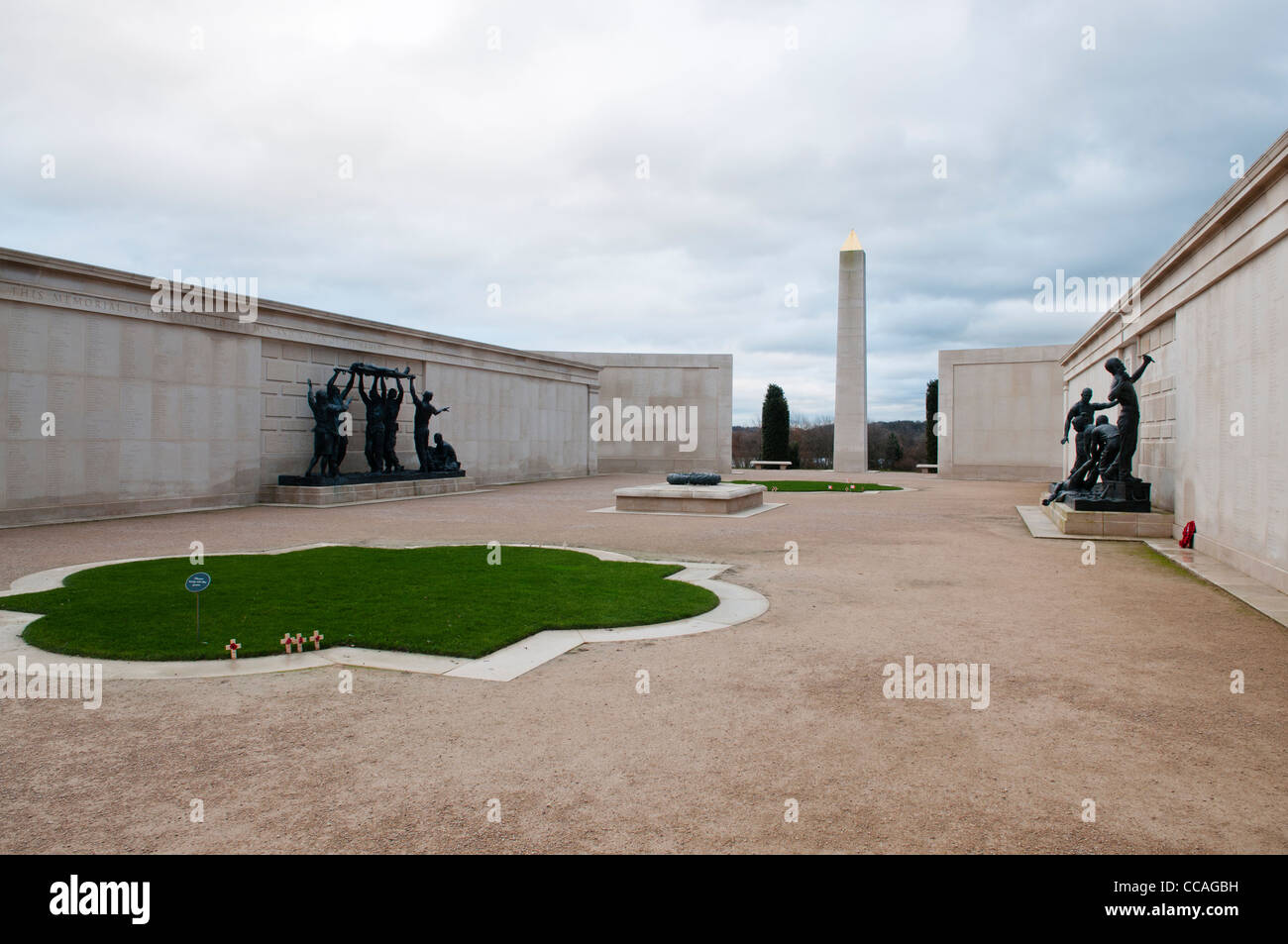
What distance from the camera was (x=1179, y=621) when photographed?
8203 millimetres

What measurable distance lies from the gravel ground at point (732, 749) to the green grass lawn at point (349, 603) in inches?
35.2

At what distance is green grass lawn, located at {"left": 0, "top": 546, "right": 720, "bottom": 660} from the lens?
7.17 meters

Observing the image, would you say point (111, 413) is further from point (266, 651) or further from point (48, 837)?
point (48, 837)

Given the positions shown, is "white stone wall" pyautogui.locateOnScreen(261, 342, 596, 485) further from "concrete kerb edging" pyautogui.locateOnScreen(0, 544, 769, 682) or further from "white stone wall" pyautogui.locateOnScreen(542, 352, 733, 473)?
"concrete kerb edging" pyautogui.locateOnScreen(0, 544, 769, 682)

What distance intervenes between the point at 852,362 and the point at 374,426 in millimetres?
28413

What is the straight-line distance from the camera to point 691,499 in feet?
66.1

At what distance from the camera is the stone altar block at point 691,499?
65.4ft

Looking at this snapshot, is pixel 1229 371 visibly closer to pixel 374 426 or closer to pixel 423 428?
pixel 374 426

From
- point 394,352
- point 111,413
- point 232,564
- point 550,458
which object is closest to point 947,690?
point 232,564

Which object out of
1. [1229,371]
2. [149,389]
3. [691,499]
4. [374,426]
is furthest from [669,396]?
[1229,371]

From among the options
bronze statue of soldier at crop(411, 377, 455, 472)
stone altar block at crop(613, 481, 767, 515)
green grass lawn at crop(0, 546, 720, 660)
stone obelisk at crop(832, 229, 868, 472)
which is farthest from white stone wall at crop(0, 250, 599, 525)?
stone obelisk at crop(832, 229, 868, 472)

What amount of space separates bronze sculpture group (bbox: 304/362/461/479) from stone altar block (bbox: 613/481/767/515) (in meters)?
8.03

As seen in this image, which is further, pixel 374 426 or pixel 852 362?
pixel 852 362
